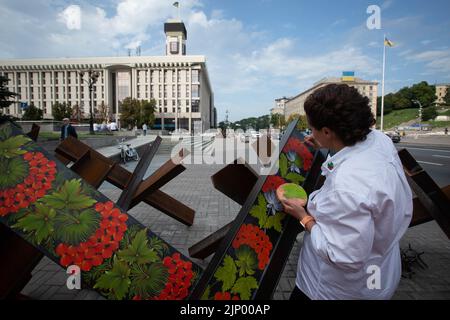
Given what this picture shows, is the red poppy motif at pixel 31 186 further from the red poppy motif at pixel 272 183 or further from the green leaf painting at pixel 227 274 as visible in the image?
the red poppy motif at pixel 272 183

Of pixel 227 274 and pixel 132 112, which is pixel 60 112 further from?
pixel 227 274

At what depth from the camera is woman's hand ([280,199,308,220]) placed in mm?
1429

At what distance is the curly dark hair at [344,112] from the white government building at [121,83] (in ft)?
282

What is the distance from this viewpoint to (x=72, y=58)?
298ft

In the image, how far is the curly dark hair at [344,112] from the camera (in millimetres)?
1250

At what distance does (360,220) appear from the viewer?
110cm

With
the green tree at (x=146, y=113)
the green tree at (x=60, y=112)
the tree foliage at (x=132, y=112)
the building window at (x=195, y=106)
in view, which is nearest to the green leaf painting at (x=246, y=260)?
the tree foliage at (x=132, y=112)

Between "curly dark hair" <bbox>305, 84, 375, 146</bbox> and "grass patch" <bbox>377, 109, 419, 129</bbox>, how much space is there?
97.4 m

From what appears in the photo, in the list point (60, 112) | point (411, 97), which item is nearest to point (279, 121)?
point (411, 97)

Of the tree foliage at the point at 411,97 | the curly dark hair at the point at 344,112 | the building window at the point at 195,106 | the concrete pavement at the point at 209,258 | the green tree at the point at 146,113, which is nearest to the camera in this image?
the curly dark hair at the point at 344,112

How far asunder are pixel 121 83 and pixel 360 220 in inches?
3902

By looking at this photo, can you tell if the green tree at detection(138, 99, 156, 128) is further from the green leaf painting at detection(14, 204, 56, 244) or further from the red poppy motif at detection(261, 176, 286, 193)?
the red poppy motif at detection(261, 176, 286, 193)
